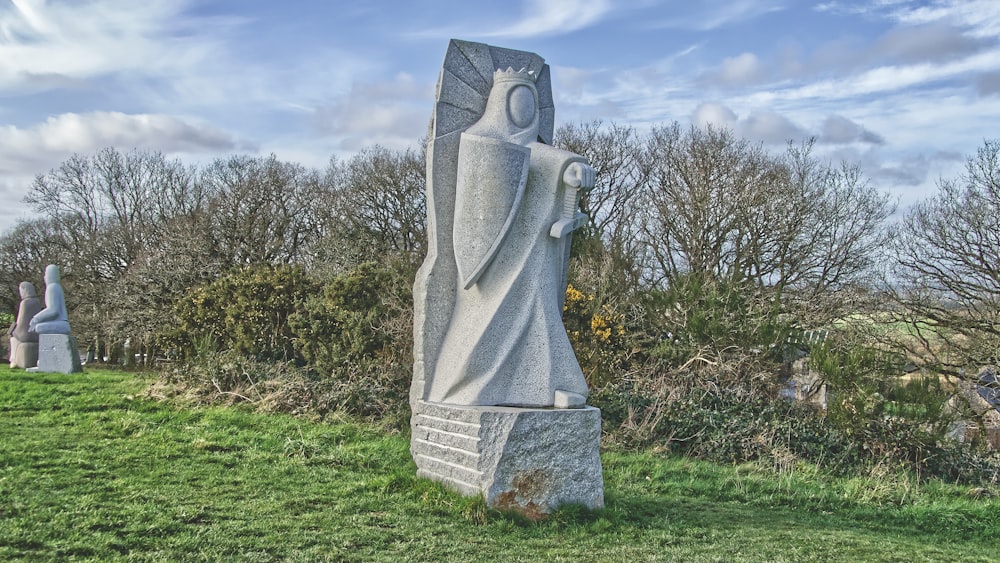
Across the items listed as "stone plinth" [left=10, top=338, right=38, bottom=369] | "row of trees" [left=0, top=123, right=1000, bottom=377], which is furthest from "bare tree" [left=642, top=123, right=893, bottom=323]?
"stone plinth" [left=10, top=338, right=38, bottom=369]

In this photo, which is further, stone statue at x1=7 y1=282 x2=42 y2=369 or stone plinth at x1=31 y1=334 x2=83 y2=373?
stone statue at x1=7 y1=282 x2=42 y2=369

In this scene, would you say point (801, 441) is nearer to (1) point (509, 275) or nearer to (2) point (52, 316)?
(1) point (509, 275)

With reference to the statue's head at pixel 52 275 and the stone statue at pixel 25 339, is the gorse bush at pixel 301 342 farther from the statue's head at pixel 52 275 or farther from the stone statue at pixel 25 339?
the stone statue at pixel 25 339

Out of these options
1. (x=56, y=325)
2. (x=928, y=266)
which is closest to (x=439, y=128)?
(x=928, y=266)

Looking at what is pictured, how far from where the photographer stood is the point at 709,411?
9070 millimetres

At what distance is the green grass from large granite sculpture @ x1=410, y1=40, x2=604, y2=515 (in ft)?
1.03

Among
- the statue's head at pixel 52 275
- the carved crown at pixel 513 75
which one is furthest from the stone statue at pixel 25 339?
the carved crown at pixel 513 75

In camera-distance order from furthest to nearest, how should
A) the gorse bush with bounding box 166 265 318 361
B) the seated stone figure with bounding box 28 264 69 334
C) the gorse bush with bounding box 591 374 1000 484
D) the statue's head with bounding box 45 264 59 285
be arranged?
the statue's head with bounding box 45 264 59 285, the seated stone figure with bounding box 28 264 69 334, the gorse bush with bounding box 166 265 318 361, the gorse bush with bounding box 591 374 1000 484

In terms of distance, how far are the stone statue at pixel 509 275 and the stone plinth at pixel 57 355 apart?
44.3ft

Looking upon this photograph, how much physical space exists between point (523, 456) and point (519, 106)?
8.41 ft

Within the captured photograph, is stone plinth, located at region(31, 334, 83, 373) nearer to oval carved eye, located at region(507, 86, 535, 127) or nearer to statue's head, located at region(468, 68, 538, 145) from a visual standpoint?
statue's head, located at region(468, 68, 538, 145)

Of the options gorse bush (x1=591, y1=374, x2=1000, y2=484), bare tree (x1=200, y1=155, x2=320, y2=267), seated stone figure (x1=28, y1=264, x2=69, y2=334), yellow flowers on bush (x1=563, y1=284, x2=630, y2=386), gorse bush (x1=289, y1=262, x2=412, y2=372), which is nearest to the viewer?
gorse bush (x1=591, y1=374, x2=1000, y2=484)

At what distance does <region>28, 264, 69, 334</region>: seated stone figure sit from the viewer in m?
16.6

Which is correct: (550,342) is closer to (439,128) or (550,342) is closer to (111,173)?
(439,128)
